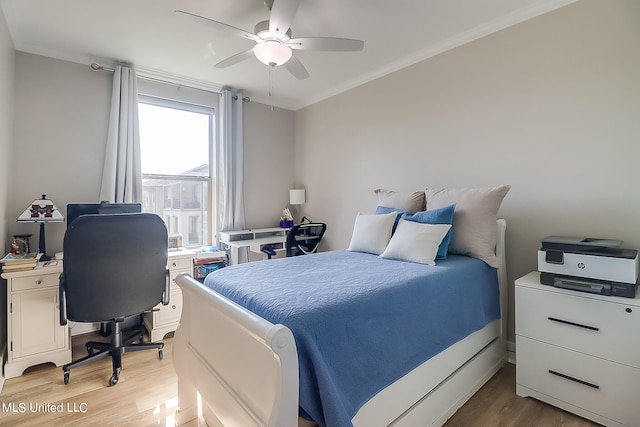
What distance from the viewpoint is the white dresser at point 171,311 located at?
2.71 metres

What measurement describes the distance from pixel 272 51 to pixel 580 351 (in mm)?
2550

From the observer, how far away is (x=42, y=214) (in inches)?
98.0

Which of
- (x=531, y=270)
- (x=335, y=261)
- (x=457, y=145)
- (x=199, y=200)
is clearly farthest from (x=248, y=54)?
(x=531, y=270)

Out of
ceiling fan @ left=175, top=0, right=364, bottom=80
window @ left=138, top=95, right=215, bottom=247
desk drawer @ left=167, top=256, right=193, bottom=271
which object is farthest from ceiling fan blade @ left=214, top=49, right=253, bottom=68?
desk drawer @ left=167, top=256, right=193, bottom=271

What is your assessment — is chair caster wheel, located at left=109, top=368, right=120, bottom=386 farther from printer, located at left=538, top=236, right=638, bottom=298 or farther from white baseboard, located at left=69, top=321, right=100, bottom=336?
printer, located at left=538, top=236, right=638, bottom=298

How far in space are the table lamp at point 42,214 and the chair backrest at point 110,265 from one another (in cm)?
82

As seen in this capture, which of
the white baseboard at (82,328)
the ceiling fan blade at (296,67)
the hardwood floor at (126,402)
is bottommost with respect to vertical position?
the hardwood floor at (126,402)

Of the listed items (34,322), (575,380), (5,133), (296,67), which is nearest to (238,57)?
(296,67)

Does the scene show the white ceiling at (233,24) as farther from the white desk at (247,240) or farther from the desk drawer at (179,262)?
the desk drawer at (179,262)

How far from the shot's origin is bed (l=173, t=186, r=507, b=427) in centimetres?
102

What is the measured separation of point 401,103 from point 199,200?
259 centimetres

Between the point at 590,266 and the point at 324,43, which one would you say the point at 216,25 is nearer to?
the point at 324,43

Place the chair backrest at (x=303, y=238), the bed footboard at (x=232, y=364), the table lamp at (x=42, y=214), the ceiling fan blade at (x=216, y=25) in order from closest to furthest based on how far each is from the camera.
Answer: the bed footboard at (x=232, y=364) < the ceiling fan blade at (x=216, y=25) < the table lamp at (x=42, y=214) < the chair backrest at (x=303, y=238)

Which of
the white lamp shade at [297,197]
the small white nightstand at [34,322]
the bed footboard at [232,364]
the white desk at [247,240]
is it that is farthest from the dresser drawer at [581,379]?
the small white nightstand at [34,322]
